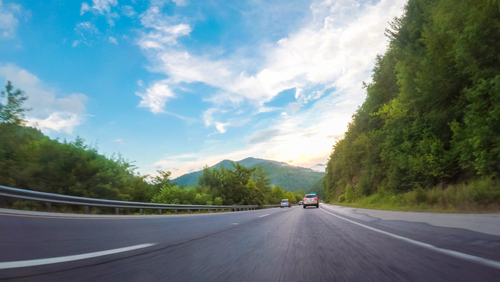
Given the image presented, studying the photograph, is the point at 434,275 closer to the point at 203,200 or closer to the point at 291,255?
the point at 291,255

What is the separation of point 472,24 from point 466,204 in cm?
917

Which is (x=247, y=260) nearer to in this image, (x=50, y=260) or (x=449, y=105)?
(x=50, y=260)

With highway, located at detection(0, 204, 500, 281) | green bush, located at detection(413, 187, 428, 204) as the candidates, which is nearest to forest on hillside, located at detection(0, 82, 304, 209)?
highway, located at detection(0, 204, 500, 281)

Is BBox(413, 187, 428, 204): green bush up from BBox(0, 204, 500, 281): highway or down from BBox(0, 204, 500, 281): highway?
down

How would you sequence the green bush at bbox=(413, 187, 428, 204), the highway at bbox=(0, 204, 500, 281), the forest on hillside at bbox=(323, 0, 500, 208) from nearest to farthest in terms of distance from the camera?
the highway at bbox=(0, 204, 500, 281) < the forest on hillside at bbox=(323, 0, 500, 208) < the green bush at bbox=(413, 187, 428, 204)

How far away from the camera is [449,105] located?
18.2 m

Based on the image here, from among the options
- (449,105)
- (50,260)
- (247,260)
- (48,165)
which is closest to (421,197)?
(449,105)

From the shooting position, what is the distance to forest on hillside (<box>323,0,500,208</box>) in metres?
13.6

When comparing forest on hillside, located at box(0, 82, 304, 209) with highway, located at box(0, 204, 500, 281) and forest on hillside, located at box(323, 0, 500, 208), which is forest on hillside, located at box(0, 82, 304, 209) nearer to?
highway, located at box(0, 204, 500, 281)

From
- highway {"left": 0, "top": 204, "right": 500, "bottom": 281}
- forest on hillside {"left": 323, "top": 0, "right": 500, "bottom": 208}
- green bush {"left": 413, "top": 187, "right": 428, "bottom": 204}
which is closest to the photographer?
highway {"left": 0, "top": 204, "right": 500, "bottom": 281}

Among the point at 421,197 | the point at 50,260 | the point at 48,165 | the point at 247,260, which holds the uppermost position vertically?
the point at 48,165

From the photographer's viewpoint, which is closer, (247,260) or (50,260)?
(50,260)

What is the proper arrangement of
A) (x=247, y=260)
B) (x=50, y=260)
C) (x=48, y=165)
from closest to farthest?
(x=50, y=260) → (x=247, y=260) → (x=48, y=165)

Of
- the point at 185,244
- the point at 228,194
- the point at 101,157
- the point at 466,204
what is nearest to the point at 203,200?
the point at 228,194
